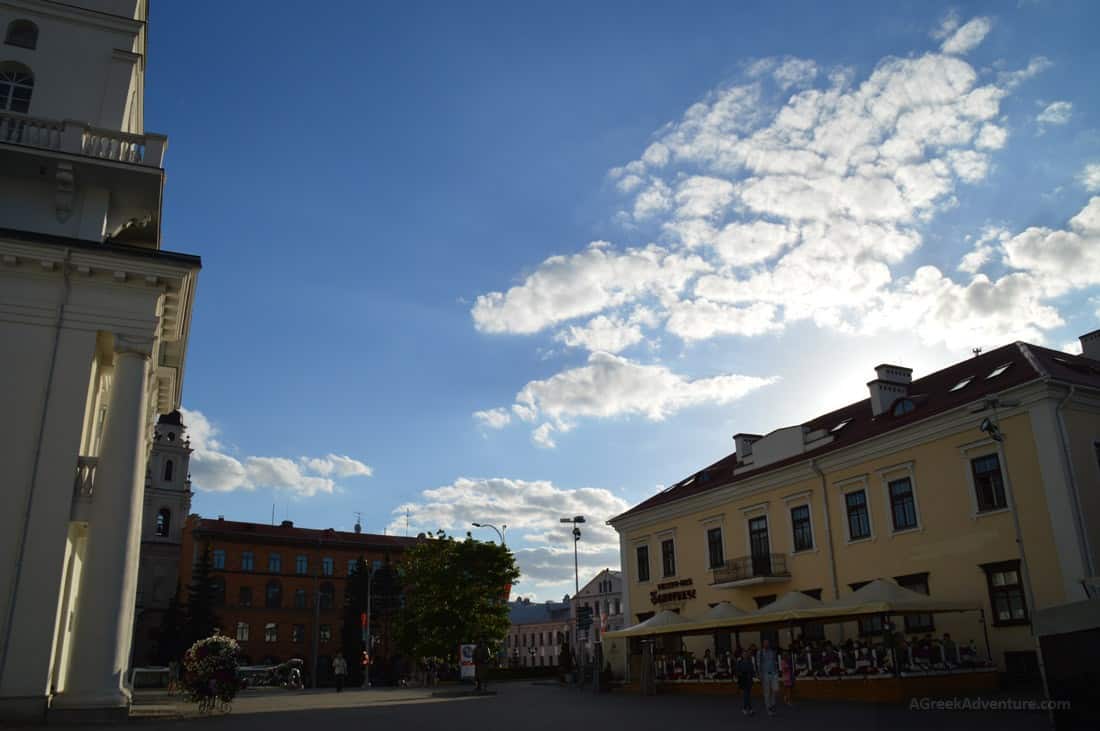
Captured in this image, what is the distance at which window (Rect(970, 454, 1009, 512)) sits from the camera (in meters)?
24.7

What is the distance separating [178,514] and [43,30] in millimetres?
64096

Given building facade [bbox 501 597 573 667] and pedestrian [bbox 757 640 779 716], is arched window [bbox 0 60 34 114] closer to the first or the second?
pedestrian [bbox 757 640 779 716]

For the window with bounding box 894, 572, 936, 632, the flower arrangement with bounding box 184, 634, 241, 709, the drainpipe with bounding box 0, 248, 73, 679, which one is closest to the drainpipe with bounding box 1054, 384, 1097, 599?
the window with bounding box 894, 572, 936, 632

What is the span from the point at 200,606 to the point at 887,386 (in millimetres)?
56579

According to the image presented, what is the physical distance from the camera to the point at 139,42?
20766mm

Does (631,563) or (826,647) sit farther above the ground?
(631,563)

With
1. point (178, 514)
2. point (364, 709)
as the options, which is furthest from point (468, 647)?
point (178, 514)

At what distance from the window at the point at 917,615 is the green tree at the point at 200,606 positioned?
53756 mm

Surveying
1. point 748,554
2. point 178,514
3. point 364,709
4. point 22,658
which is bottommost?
point 364,709

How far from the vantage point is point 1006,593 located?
2391 centimetres

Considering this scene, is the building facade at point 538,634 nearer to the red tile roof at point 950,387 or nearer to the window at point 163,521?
the window at point 163,521

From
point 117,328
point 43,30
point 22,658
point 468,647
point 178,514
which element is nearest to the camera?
point 22,658

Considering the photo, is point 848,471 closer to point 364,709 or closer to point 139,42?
point 364,709

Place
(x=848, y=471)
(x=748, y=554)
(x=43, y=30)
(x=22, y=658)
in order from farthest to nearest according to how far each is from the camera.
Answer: (x=748, y=554)
(x=848, y=471)
(x=43, y=30)
(x=22, y=658)
